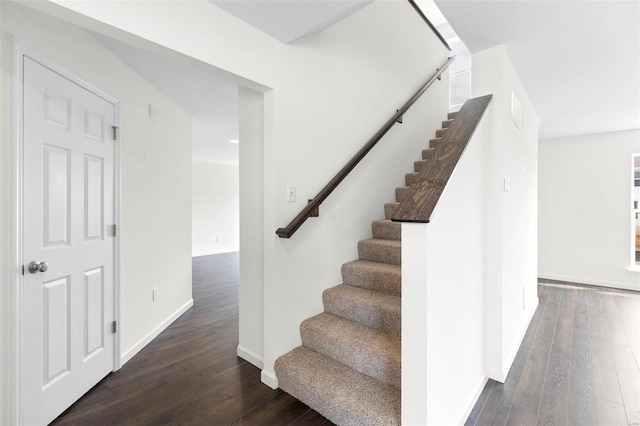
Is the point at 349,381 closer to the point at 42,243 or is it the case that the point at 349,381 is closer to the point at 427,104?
the point at 42,243

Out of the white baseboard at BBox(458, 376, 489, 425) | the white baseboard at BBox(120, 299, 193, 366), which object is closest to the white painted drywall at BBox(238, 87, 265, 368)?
the white baseboard at BBox(120, 299, 193, 366)

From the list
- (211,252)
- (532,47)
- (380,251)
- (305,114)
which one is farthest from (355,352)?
(211,252)

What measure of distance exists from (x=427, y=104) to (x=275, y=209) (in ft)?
9.29

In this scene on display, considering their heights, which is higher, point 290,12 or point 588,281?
point 290,12

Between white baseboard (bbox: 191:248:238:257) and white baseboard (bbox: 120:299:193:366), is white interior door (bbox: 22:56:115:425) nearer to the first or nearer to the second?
white baseboard (bbox: 120:299:193:366)

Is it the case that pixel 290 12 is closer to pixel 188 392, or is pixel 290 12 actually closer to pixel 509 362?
pixel 188 392

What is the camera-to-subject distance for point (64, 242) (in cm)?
173

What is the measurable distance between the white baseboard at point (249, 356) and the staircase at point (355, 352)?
33cm

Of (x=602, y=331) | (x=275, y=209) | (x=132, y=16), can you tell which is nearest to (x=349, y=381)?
(x=275, y=209)

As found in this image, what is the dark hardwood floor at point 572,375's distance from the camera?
1.71m

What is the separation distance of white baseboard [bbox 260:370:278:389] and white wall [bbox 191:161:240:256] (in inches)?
209

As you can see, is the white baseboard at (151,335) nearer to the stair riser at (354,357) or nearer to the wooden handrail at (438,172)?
the stair riser at (354,357)

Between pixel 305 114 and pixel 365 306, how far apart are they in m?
1.39

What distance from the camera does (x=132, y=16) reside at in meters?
1.31
